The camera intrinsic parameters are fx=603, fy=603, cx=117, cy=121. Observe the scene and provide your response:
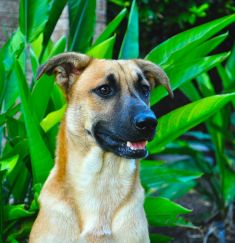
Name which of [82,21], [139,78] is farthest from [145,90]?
[82,21]

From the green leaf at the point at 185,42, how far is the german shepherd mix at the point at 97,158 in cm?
83

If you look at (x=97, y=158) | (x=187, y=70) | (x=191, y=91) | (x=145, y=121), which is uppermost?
(x=145, y=121)

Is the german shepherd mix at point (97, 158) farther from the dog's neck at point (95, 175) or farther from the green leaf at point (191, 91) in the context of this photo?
→ the green leaf at point (191, 91)

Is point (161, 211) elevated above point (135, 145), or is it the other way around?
point (135, 145)

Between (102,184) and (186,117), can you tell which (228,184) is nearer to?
(186,117)

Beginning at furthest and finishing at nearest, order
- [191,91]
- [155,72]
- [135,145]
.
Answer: [191,91] → [155,72] → [135,145]

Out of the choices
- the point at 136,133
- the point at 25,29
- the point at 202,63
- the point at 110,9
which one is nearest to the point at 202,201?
the point at 110,9

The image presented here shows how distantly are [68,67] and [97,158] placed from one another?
1.79 feet

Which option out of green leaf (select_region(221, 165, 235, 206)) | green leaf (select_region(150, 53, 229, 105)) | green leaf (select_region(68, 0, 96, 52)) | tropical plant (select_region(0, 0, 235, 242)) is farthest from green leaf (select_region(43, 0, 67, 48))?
green leaf (select_region(221, 165, 235, 206))

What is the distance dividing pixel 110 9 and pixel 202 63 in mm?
3103

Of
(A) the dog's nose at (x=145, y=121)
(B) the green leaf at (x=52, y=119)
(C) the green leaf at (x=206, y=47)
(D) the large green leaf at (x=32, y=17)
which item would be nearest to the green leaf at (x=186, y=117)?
(C) the green leaf at (x=206, y=47)

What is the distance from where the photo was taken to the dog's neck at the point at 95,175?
317cm

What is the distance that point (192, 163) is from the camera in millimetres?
5281

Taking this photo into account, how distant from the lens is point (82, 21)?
4305 mm
